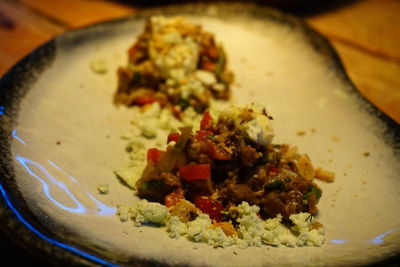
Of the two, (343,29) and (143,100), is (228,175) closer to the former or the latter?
(143,100)

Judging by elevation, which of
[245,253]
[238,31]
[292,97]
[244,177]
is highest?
[238,31]

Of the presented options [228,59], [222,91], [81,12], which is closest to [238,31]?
[228,59]

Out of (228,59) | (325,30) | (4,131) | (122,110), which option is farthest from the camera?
(325,30)

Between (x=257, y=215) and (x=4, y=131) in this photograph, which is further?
(x=4, y=131)

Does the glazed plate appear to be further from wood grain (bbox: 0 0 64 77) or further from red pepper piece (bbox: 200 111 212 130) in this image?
wood grain (bbox: 0 0 64 77)

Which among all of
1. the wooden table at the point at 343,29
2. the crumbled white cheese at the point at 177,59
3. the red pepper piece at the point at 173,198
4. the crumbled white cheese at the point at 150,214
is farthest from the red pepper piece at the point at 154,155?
the wooden table at the point at 343,29

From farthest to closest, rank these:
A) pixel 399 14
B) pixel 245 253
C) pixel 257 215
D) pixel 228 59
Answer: pixel 399 14 → pixel 228 59 → pixel 257 215 → pixel 245 253

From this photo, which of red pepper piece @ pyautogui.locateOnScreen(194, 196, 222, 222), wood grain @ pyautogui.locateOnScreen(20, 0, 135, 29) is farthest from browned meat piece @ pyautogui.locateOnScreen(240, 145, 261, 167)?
Answer: wood grain @ pyautogui.locateOnScreen(20, 0, 135, 29)

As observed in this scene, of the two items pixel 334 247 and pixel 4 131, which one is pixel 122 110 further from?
pixel 334 247
